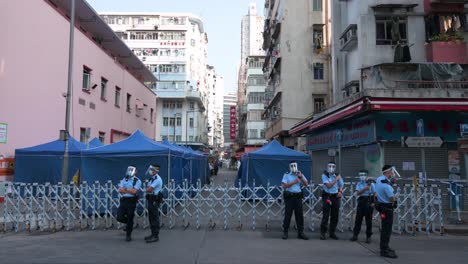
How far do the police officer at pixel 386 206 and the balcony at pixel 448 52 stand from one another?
12550 millimetres

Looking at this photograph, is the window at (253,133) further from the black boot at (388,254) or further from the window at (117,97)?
the black boot at (388,254)

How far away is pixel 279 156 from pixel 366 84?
567cm

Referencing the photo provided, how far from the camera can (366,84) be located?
63.3 ft

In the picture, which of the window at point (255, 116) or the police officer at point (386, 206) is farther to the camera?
the window at point (255, 116)

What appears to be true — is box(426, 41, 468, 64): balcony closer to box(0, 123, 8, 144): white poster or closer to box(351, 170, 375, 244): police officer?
box(351, 170, 375, 244): police officer

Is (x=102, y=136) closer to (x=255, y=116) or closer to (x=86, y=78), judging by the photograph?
(x=86, y=78)

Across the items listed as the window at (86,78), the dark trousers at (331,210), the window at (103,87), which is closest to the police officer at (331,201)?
the dark trousers at (331,210)

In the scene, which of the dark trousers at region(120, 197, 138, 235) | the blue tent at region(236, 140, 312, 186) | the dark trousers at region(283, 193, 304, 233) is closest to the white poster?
the dark trousers at region(120, 197, 138, 235)

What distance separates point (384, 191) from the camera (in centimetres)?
807

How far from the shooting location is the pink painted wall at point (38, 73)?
1556 centimetres

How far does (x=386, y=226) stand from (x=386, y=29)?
1472 cm

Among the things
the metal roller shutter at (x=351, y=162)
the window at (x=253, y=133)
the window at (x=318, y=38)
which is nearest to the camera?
the metal roller shutter at (x=351, y=162)

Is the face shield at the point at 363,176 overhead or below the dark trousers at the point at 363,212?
overhead

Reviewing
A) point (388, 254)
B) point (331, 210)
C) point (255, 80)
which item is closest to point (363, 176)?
point (331, 210)
